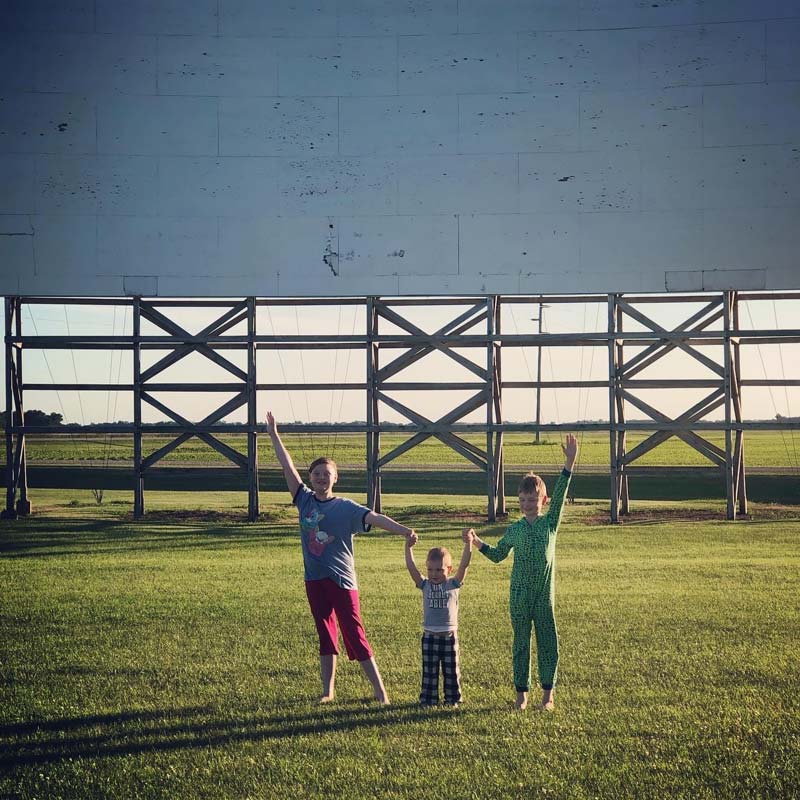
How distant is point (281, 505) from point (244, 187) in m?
16.4

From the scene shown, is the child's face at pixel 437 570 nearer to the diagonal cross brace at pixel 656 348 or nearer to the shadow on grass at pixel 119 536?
the shadow on grass at pixel 119 536

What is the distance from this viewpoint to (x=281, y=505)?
21031mm

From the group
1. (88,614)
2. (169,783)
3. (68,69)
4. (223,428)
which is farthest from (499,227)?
(223,428)

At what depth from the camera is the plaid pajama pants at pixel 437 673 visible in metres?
5.90

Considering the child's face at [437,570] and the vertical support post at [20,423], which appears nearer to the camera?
the child's face at [437,570]

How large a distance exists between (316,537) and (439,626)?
0.92 m

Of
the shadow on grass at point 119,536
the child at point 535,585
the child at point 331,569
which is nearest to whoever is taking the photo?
the child at point 535,585

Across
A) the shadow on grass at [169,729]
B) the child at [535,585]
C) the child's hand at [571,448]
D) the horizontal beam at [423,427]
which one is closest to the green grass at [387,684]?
the shadow on grass at [169,729]

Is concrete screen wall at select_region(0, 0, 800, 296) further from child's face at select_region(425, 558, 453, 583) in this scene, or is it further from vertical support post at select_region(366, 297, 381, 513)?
vertical support post at select_region(366, 297, 381, 513)

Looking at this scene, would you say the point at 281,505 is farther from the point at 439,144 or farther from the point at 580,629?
the point at 439,144

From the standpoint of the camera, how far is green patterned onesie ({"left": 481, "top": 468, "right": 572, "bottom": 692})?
19.3 feet

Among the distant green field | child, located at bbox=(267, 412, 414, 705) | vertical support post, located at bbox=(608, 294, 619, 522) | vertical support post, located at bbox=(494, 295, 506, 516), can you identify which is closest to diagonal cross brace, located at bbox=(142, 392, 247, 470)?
vertical support post, located at bbox=(494, 295, 506, 516)

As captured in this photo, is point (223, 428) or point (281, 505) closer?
point (223, 428)

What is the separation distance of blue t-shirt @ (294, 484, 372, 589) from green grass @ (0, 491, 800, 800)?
0.77m
